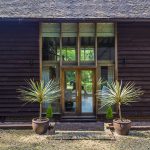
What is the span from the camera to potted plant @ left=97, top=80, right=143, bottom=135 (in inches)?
493

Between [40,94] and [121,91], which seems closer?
[40,94]

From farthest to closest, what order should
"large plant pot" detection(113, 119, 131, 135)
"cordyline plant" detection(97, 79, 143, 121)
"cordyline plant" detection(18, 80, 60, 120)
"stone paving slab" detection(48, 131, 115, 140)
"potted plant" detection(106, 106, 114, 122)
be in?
"potted plant" detection(106, 106, 114, 122) → "cordyline plant" detection(97, 79, 143, 121) → "cordyline plant" detection(18, 80, 60, 120) → "large plant pot" detection(113, 119, 131, 135) → "stone paving slab" detection(48, 131, 115, 140)

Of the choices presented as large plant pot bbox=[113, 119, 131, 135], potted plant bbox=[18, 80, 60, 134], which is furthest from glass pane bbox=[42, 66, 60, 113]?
large plant pot bbox=[113, 119, 131, 135]

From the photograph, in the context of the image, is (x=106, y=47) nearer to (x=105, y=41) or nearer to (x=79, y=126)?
A: (x=105, y=41)

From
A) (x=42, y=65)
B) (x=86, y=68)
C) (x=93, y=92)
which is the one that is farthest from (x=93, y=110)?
(x=42, y=65)

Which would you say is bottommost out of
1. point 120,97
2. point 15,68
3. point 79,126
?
point 79,126

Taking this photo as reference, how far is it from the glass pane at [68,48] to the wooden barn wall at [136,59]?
1881mm

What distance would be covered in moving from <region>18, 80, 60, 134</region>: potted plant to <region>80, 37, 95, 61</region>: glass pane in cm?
160

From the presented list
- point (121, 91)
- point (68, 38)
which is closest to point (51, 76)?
point (68, 38)

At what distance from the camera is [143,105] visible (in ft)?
48.4

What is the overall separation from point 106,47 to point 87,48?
787 millimetres

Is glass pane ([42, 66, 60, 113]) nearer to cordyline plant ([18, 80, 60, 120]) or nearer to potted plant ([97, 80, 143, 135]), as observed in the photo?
cordyline plant ([18, 80, 60, 120])

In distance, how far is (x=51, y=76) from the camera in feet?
48.8

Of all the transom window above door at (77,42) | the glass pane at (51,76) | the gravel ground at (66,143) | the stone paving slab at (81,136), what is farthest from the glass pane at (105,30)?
the gravel ground at (66,143)
